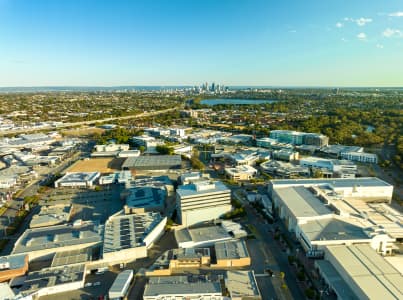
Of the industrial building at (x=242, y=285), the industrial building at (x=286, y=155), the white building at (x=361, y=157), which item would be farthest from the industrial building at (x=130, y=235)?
the white building at (x=361, y=157)

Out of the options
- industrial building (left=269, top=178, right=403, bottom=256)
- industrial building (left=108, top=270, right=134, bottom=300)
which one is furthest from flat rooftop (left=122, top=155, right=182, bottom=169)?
industrial building (left=108, top=270, right=134, bottom=300)

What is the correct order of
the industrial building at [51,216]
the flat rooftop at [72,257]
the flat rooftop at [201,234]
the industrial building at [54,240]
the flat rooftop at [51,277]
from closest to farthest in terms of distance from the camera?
the flat rooftop at [51,277] → the flat rooftop at [72,257] → the industrial building at [54,240] → the flat rooftop at [201,234] → the industrial building at [51,216]

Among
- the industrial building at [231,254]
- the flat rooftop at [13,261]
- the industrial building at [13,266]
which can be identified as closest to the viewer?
the industrial building at [13,266]

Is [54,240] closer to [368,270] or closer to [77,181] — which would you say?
[77,181]

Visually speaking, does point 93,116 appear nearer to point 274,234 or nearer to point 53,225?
point 53,225

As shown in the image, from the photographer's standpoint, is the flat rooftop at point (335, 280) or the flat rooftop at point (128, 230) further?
the flat rooftop at point (128, 230)

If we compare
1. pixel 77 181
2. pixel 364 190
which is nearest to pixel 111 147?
pixel 77 181

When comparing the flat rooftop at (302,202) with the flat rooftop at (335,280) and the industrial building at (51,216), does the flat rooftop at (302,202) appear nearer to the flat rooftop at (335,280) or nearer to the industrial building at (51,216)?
the flat rooftop at (335,280)

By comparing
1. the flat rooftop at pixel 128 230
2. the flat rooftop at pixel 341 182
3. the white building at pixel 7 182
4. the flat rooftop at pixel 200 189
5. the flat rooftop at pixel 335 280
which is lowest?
the white building at pixel 7 182
